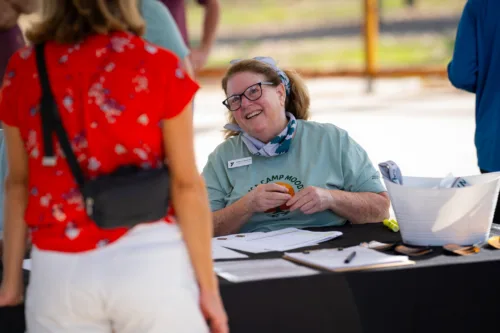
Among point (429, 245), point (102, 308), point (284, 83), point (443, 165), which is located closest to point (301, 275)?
point (429, 245)

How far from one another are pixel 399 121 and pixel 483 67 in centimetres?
614

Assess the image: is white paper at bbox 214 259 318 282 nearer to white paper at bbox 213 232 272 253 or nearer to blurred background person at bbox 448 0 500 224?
white paper at bbox 213 232 272 253

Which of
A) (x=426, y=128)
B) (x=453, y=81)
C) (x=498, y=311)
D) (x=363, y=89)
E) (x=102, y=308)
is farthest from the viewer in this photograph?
(x=363, y=89)

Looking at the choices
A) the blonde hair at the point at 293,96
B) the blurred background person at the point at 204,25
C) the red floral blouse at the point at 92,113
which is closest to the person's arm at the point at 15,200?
the red floral blouse at the point at 92,113

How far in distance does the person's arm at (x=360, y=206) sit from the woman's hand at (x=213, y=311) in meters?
1.26

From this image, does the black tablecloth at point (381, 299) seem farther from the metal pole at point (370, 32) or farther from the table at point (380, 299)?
the metal pole at point (370, 32)

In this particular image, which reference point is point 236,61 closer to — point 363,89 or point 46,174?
point 46,174

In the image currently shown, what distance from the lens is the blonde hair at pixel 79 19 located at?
60.7 inches

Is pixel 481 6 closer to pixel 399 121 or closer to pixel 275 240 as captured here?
pixel 275 240

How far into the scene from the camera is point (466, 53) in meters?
3.43

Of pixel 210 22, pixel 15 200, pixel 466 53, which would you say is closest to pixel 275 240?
pixel 15 200

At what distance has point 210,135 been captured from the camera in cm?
901

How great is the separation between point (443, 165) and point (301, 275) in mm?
5094

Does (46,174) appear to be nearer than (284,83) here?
Yes
